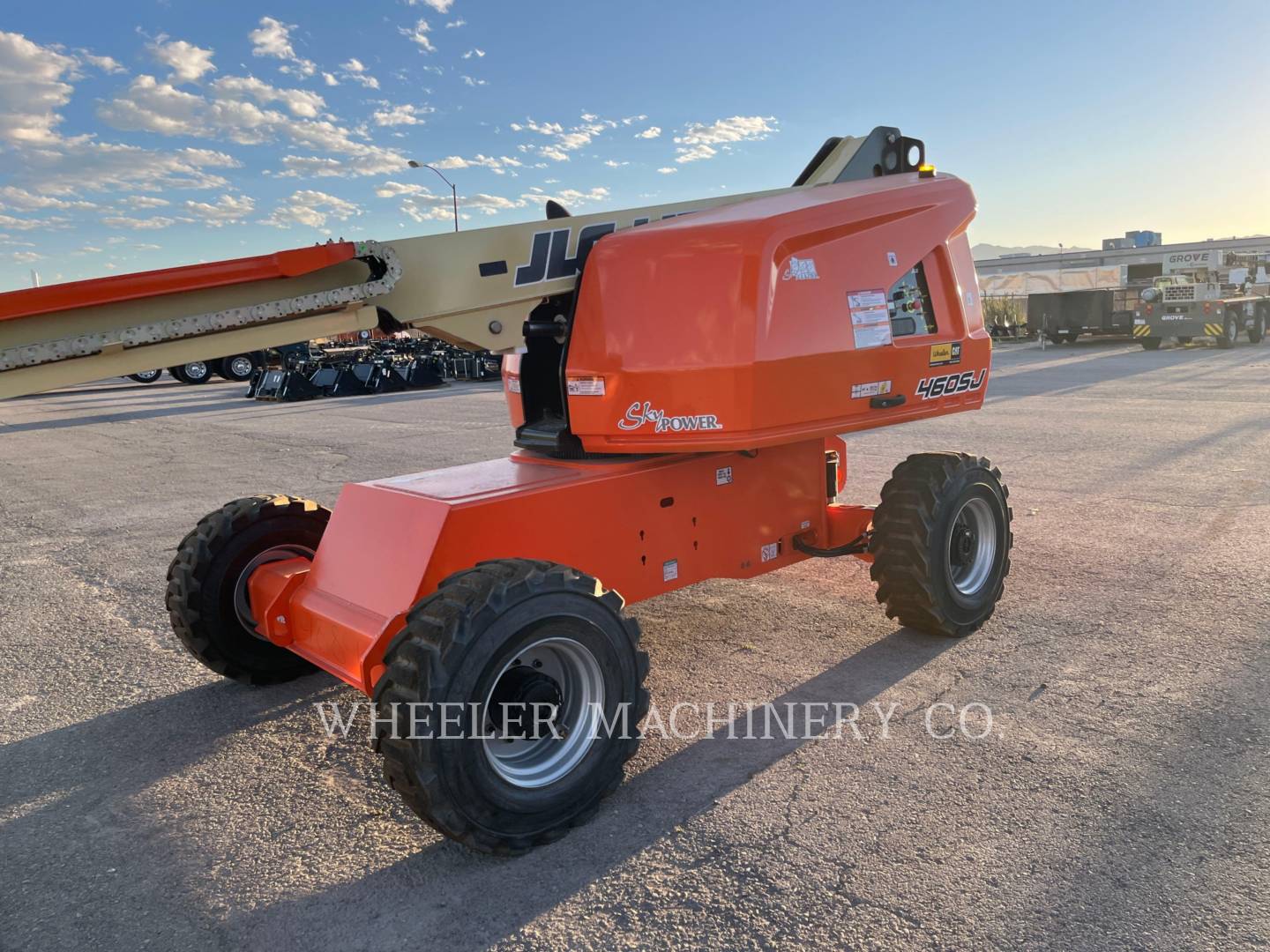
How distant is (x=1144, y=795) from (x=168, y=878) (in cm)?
351

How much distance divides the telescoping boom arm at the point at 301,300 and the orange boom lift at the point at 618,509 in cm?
6

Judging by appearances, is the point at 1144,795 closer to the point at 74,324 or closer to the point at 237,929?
the point at 237,929

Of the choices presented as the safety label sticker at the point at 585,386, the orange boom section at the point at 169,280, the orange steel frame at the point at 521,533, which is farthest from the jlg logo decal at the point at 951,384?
the orange boom section at the point at 169,280

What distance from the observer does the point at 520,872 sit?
317 cm

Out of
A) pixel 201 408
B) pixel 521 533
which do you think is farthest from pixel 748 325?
pixel 201 408

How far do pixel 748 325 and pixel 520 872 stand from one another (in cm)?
234

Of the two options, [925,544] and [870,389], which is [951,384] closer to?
[870,389]

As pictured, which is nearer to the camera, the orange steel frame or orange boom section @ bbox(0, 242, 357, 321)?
orange boom section @ bbox(0, 242, 357, 321)

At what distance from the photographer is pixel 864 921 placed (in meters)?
2.83

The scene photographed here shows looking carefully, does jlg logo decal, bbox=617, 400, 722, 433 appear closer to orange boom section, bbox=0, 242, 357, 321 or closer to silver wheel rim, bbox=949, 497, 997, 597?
orange boom section, bbox=0, 242, 357, 321

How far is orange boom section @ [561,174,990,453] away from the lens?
4.03m

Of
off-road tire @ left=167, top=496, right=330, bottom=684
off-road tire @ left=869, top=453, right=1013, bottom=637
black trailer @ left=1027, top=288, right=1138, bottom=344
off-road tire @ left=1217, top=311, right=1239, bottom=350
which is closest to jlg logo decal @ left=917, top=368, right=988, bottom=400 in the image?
off-road tire @ left=869, top=453, right=1013, bottom=637

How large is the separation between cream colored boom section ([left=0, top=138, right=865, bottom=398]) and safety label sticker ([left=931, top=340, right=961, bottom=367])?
1.23m

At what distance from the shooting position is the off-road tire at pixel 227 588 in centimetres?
455
